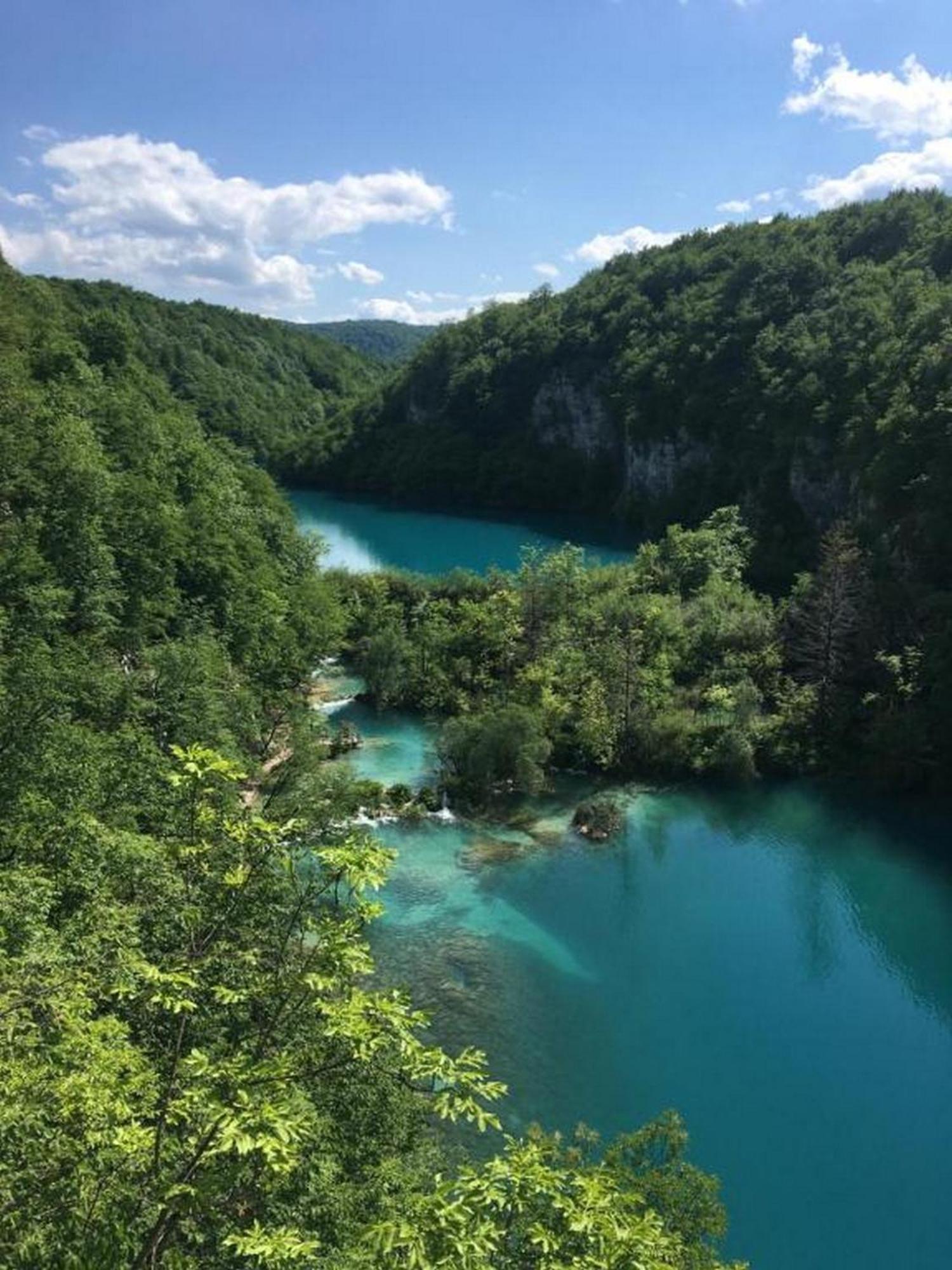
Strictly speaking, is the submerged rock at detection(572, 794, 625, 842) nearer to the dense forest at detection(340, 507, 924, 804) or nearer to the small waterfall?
the dense forest at detection(340, 507, 924, 804)

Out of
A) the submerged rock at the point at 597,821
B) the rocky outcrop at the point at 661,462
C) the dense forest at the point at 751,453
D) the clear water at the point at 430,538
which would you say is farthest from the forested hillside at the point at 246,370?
the submerged rock at the point at 597,821

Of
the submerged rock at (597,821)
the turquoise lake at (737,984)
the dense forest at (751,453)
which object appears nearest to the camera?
the turquoise lake at (737,984)

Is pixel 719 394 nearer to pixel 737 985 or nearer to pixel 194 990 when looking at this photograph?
pixel 737 985

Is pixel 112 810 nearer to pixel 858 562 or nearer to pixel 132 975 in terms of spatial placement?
pixel 132 975

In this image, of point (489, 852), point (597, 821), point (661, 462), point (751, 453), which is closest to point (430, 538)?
point (661, 462)

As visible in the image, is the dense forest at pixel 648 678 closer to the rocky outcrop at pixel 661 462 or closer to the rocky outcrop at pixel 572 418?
the rocky outcrop at pixel 661 462

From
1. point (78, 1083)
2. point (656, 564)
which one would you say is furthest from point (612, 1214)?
point (656, 564)
